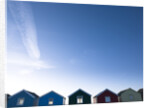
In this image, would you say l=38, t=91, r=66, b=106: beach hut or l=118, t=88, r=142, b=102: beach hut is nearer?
l=38, t=91, r=66, b=106: beach hut

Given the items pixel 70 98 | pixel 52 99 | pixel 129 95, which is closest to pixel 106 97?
pixel 129 95

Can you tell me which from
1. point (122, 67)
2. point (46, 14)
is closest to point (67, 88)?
point (122, 67)

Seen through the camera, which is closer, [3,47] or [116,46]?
[3,47]

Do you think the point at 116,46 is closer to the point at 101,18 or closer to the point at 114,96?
the point at 101,18

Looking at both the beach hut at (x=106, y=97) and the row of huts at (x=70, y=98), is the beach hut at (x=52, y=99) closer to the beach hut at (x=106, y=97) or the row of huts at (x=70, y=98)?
the row of huts at (x=70, y=98)

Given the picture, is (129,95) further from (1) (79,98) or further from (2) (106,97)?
(1) (79,98)

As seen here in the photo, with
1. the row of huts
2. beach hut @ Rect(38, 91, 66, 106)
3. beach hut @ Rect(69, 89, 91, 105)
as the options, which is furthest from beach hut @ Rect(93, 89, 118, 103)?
beach hut @ Rect(38, 91, 66, 106)

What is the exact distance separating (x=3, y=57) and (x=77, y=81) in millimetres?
1185

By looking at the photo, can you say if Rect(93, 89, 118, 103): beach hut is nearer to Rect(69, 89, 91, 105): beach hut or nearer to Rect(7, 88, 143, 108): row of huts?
Rect(7, 88, 143, 108): row of huts

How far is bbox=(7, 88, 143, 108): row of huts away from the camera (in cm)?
203

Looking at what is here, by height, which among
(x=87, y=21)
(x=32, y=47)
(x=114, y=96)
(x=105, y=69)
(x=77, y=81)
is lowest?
(x=114, y=96)

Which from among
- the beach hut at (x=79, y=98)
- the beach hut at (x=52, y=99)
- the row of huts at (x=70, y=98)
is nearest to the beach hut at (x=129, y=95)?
the row of huts at (x=70, y=98)

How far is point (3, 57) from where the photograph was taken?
1682 mm

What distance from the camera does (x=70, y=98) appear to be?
2209 mm
